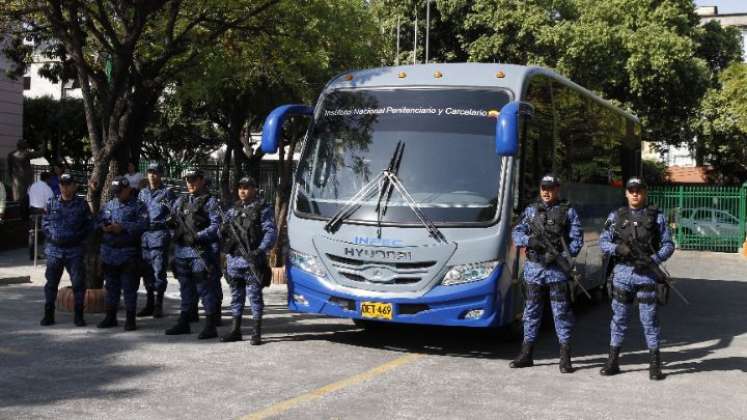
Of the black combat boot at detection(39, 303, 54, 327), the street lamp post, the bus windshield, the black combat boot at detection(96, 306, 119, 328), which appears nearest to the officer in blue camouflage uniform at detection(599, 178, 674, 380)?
the bus windshield

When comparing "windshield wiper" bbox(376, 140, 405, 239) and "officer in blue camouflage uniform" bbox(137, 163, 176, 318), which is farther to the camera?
"officer in blue camouflage uniform" bbox(137, 163, 176, 318)

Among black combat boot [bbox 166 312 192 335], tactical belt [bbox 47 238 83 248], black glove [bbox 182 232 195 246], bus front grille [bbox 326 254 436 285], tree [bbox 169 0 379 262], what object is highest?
tree [bbox 169 0 379 262]

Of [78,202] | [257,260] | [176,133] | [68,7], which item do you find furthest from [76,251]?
[176,133]

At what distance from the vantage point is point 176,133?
41.7 m

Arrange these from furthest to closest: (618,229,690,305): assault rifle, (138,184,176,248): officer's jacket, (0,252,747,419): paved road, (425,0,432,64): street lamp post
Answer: (425,0,432,64): street lamp post, (138,184,176,248): officer's jacket, (618,229,690,305): assault rifle, (0,252,747,419): paved road

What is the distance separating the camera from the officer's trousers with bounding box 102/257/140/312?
9719mm

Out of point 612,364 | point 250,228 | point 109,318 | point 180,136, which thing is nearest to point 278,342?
point 250,228

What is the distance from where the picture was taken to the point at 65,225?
977 centimetres

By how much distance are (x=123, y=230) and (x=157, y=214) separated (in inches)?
19.8

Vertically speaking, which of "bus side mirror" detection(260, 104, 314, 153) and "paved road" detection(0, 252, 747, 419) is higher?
"bus side mirror" detection(260, 104, 314, 153)

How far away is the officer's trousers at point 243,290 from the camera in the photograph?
29.6ft

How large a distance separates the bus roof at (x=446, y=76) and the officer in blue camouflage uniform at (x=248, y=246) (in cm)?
159

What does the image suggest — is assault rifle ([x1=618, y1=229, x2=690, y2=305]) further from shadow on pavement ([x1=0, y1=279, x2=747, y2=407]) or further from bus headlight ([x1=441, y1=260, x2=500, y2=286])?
bus headlight ([x1=441, y1=260, x2=500, y2=286])

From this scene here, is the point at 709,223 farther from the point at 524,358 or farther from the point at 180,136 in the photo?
the point at 180,136
